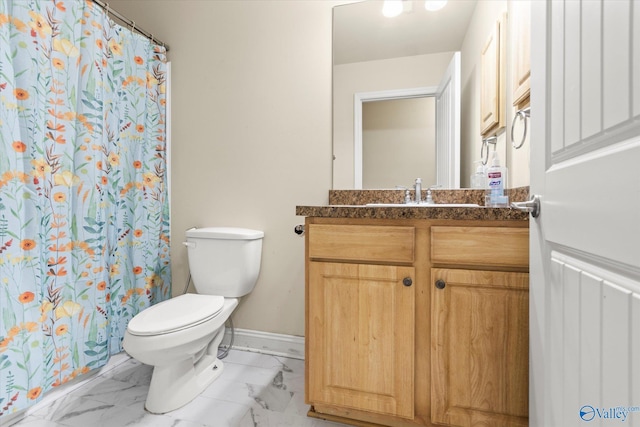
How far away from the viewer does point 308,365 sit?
1189 millimetres

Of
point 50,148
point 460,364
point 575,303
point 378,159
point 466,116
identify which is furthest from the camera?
point 378,159

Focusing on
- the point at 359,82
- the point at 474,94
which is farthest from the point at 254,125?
the point at 474,94

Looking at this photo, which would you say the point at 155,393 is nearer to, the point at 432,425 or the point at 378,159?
the point at 432,425

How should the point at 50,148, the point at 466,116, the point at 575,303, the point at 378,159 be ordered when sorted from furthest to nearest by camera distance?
the point at 378,159, the point at 466,116, the point at 50,148, the point at 575,303

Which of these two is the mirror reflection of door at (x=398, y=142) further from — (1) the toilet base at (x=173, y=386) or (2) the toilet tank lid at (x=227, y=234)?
(1) the toilet base at (x=173, y=386)

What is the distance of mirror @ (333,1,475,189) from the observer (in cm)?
161

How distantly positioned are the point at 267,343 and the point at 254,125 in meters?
1.32

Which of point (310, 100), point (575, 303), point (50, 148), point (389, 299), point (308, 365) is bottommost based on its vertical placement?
point (308, 365)

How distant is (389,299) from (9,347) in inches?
56.5

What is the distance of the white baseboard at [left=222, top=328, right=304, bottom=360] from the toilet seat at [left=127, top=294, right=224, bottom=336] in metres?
0.44

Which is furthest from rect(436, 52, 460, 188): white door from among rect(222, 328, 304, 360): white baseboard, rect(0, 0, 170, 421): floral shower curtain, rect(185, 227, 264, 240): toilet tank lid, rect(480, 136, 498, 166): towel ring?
rect(0, 0, 170, 421): floral shower curtain

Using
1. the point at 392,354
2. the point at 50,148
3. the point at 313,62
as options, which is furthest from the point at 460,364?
the point at 50,148

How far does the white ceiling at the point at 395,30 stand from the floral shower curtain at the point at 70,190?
1180 millimetres

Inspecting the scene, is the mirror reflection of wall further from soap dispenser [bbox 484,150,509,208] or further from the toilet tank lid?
the toilet tank lid
